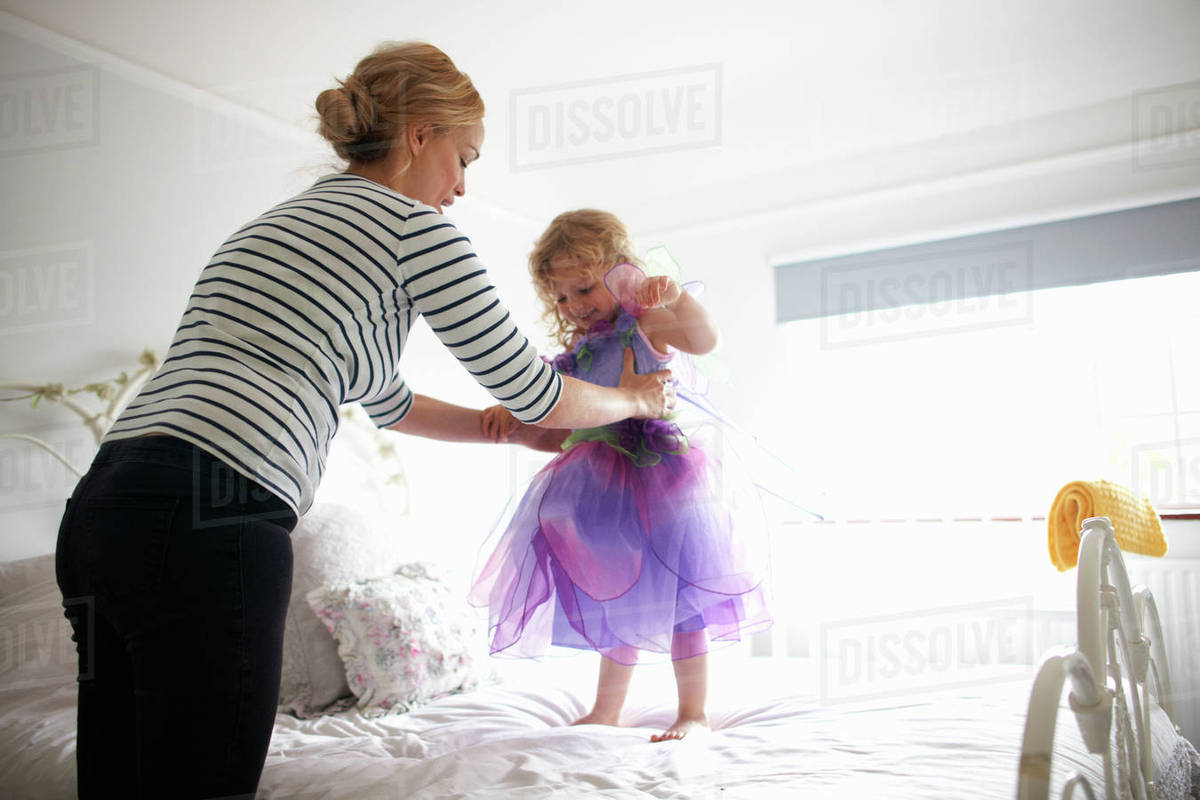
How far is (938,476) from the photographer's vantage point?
10.7ft

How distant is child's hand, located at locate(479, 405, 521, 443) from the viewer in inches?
62.4

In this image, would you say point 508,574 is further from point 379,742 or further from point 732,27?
point 732,27

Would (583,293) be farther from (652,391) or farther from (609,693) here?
(609,693)

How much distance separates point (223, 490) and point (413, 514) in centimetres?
235

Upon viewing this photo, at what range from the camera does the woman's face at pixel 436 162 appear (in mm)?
1102

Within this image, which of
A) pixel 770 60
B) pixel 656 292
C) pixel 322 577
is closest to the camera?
pixel 656 292

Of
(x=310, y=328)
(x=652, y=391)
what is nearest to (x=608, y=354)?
(x=652, y=391)

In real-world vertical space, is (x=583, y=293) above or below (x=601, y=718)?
above

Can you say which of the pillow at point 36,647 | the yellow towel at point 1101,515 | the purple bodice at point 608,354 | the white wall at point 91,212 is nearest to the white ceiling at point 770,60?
the white wall at point 91,212

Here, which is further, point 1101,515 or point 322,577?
point 322,577

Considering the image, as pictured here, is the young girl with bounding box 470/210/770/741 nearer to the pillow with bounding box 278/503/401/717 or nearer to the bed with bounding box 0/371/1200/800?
the bed with bounding box 0/371/1200/800

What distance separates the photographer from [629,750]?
1279 millimetres

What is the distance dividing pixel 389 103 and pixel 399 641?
1240 millimetres

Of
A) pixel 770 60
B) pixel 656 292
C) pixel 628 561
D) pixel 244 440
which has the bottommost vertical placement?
pixel 628 561
